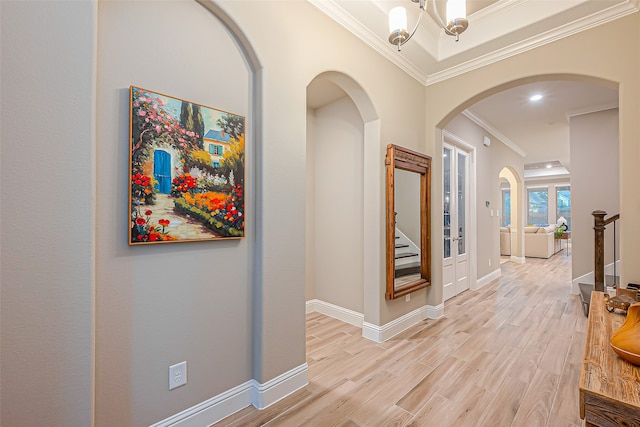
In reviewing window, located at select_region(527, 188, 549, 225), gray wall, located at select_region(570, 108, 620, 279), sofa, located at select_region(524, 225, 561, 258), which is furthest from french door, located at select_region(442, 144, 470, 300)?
window, located at select_region(527, 188, 549, 225)

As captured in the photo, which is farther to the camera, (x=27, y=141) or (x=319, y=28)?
(x=319, y=28)

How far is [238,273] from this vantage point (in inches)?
70.7

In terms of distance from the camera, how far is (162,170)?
146 centimetres

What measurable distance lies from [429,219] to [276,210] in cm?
207

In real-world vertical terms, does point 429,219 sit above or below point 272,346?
above

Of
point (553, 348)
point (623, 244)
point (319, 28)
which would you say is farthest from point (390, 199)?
point (553, 348)

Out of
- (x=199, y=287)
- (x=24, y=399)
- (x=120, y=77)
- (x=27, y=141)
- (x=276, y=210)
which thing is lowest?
(x=24, y=399)

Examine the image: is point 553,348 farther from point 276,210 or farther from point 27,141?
point 27,141

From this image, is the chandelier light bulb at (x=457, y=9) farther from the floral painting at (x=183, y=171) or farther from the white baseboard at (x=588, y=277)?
the white baseboard at (x=588, y=277)

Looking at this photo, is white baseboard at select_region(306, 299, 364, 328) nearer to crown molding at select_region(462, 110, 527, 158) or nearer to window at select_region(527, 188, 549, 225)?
crown molding at select_region(462, 110, 527, 158)

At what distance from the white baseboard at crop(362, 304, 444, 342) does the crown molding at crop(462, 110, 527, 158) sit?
299cm

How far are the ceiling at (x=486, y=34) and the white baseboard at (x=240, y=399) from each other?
2.70 m

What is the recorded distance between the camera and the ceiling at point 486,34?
2.29 meters

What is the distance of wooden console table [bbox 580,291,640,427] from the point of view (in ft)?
2.72
